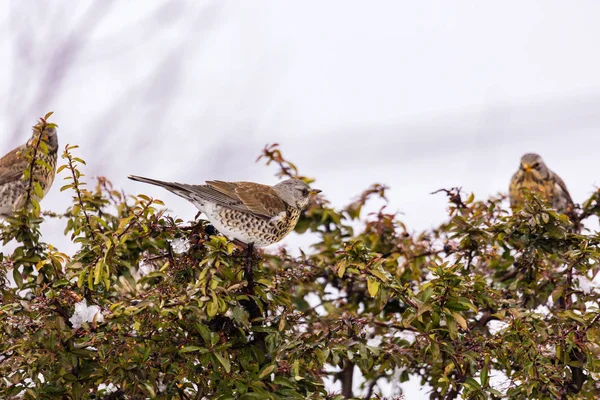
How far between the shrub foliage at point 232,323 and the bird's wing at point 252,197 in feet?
0.85

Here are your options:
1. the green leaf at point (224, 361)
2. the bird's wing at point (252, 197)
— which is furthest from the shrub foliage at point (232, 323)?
the bird's wing at point (252, 197)

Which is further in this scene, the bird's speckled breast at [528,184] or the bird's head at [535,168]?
the bird's head at [535,168]

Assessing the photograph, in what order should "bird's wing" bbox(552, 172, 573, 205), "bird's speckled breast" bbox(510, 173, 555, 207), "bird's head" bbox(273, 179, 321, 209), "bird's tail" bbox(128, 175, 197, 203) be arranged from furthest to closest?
"bird's wing" bbox(552, 172, 573, 205) → "bird's speckled breast" bbox(510, 173, 555, 207) → "bird's head" bbox(273, 179, 321, 209) → "bird's tail" bbox(128, 175, 197, 203)

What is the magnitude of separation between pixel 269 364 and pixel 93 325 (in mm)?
446

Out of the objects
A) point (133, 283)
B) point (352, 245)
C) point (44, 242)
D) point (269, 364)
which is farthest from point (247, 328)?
point (44, 242)

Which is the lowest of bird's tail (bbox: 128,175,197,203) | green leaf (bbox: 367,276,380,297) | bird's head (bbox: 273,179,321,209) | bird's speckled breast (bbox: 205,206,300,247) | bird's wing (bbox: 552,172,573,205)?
green leaf (bbox: 367,276,380,297)

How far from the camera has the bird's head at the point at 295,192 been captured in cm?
267

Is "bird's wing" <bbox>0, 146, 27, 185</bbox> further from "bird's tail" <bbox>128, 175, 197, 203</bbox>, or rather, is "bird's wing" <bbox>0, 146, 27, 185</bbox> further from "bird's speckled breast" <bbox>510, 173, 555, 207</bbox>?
"bird's speckled breast" <bbox>510, 173, 555, 207</bbox>

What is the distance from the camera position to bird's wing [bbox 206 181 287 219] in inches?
98.0

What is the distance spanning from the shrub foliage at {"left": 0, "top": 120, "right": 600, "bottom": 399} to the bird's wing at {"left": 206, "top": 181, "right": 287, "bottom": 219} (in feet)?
0.85

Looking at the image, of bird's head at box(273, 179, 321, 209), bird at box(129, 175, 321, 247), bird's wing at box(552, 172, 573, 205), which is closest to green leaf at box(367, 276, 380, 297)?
bird at box(129, 175, 321, 247)

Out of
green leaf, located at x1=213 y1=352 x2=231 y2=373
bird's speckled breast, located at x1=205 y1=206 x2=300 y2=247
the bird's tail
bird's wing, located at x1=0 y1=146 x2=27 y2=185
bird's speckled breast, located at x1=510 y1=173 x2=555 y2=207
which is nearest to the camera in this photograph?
green leaf, located at x1=213 y1=352 x2=231 y2=373

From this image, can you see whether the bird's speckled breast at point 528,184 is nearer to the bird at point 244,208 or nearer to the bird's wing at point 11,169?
the bird at point 244,208

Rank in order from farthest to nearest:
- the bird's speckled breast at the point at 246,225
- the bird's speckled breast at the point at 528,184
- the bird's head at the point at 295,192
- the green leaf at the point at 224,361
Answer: the bird's speckled breast at the point at 528,184 → the bird's head at the point at 295,192 → the bird's speckled breast at the point at 246,225 → the green leaf at the point at 224,361
